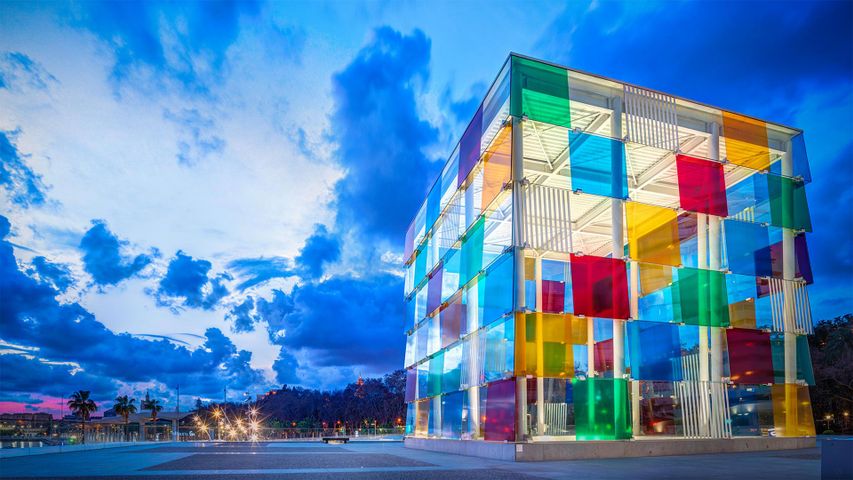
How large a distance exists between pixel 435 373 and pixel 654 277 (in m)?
11.6

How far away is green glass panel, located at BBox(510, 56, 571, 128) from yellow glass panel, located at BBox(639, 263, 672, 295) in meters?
5.14

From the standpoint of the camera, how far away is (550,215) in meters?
17.0

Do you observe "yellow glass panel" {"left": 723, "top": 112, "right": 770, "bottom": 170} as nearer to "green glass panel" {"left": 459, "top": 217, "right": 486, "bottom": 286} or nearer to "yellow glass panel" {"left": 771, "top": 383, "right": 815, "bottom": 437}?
"yellow glass panel" {"left": 771, "top": 383, "right": 815, "bottom": 437}

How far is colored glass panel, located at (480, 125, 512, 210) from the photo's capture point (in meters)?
17.3

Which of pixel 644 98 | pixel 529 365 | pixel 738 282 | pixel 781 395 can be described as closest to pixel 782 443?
pixel 781 395

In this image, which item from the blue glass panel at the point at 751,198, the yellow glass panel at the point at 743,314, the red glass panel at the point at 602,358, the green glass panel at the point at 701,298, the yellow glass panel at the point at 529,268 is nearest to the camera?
the red glass panel at the point at 602,358

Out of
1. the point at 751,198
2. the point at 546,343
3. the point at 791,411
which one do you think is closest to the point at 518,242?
the point at 546,343

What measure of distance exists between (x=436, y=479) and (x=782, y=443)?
44.2 ft

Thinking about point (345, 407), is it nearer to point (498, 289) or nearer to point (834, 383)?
point (834, 383)

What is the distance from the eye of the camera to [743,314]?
18.2 m

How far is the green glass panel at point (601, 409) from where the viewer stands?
1522 cm

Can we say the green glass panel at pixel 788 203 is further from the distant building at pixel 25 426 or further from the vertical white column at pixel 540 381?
the distant building at pixel 25 426

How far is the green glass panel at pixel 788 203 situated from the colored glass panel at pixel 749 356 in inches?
173

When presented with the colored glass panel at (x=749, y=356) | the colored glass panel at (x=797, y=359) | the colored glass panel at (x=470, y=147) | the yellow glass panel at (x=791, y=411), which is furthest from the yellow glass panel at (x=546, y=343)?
the yellow glass panel at (x=791, y=411)
